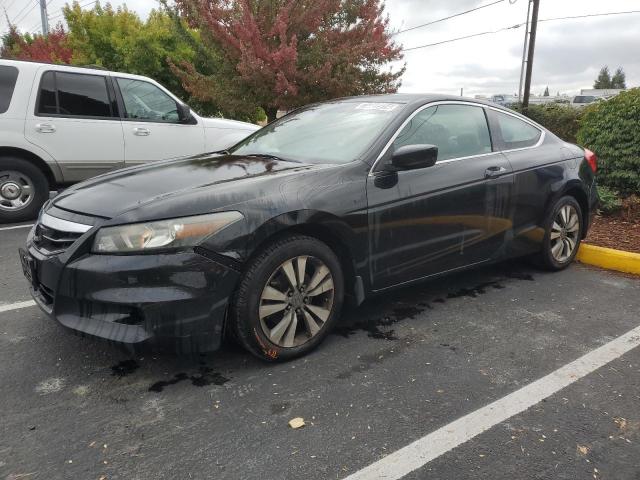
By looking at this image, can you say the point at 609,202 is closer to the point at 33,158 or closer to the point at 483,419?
the point at 483,419

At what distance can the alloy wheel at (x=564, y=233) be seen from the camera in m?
4.61

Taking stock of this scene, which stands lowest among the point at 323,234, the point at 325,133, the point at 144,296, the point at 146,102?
the point at 144,296

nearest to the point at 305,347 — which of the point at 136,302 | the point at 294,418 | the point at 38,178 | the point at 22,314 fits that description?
the point at 294,418

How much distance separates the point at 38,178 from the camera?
21.0ft

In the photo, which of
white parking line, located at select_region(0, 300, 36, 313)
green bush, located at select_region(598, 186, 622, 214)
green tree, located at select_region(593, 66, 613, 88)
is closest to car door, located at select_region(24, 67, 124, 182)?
white parking line, located at select_region(0, 300, 36, 313)

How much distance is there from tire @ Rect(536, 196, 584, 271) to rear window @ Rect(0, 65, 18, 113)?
5.86m

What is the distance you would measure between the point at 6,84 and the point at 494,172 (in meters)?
5.50

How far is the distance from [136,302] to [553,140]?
3809 mm

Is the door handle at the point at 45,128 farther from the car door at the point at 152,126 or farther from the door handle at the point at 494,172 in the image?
the door handle at the point at 494,172

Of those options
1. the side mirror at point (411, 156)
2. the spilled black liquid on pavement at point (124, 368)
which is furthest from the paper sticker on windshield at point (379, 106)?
the spilled black liquid on pavement at point (124, 368)

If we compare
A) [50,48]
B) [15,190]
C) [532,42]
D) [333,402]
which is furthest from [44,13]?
[333,402]

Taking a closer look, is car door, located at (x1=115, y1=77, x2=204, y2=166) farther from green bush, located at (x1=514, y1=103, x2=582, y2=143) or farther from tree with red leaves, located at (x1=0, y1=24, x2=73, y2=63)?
tree with red leaves, located at (x1=0, y1=24, x2=73, y2=63)

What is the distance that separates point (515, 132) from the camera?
4.41 metres

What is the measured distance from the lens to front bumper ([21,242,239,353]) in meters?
2.58
